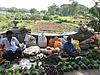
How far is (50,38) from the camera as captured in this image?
9.72m

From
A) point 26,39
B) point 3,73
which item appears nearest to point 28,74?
point 3,73

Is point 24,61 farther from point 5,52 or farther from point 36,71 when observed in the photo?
point 36,71

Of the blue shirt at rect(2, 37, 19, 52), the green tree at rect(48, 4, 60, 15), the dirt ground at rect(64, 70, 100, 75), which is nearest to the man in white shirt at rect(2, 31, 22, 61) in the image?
the blue shirt at rect(2, 37, 19, 52)

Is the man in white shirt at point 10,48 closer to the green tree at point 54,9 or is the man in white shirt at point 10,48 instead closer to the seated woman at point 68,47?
the seated woman at point 68,47

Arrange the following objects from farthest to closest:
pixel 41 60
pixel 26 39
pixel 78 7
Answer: pixel 78 7, pixel 26 39, pixel 41 60

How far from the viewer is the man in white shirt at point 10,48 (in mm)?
6777

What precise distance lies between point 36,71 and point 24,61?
131cm

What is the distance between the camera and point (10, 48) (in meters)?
6.91

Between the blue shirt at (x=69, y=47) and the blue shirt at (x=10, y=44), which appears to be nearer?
the blue shirt at (x=10, y=44)

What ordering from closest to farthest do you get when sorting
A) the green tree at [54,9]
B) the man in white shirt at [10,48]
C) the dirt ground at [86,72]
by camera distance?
the dirt ground at [86,72] → the man in white shirt at [10,48] → the green tree at [54,9]

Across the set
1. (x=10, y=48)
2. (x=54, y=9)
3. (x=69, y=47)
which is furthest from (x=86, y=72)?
(x=54, y=9)

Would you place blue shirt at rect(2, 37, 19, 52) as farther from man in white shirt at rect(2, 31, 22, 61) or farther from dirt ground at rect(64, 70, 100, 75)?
dirt ground at rect(64, 70, 100, 75)

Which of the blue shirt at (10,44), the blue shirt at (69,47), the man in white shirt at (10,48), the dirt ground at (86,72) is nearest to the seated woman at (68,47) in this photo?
the blue shirt at (69,47)

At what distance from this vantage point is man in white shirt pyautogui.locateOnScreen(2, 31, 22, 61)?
6.78 metres
